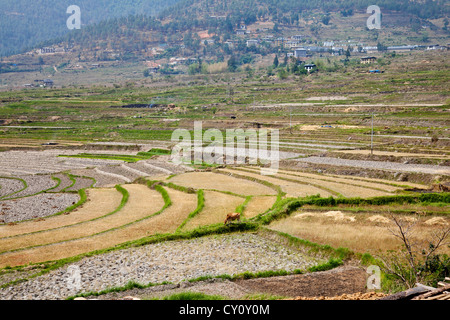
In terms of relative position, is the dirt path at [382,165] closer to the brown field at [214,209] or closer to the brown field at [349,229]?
the brown field at [214,209]

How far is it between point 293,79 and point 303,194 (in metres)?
88.0

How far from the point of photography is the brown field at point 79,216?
823 inches

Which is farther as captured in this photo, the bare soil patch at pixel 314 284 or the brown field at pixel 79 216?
the brown field at pixel 79 216

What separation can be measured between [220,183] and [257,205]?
7575 mm

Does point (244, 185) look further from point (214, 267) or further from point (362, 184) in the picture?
point (214, 267)

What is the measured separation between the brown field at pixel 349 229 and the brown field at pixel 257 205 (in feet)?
6.82

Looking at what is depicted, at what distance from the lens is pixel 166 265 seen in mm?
14688

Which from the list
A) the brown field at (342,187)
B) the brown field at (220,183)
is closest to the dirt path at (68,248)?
the brown field at (220,183)

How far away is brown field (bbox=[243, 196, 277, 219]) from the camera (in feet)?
71.4

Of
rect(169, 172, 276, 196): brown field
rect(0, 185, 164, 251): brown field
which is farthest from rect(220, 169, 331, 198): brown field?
rect(0, 185, 164, 251): brown field

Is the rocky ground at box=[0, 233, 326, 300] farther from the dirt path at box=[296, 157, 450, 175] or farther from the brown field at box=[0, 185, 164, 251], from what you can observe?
the dirt path at box=[296, 157, 450, 175]

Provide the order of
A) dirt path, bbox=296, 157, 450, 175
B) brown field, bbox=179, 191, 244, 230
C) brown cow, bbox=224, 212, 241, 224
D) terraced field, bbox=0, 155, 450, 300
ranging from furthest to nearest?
dirt path, bbox=296, 157, 450, 175 < brown field, bbox=179, 191, 244, 230 < brown cow, bbox=224, 212, 241, 224 < terraced field, bbox=0, 155, 450, 300

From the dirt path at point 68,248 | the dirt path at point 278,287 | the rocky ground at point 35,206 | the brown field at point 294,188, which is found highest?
the dirt path at point 278,287

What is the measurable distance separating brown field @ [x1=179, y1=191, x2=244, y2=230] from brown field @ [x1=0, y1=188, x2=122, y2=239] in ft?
15.8
